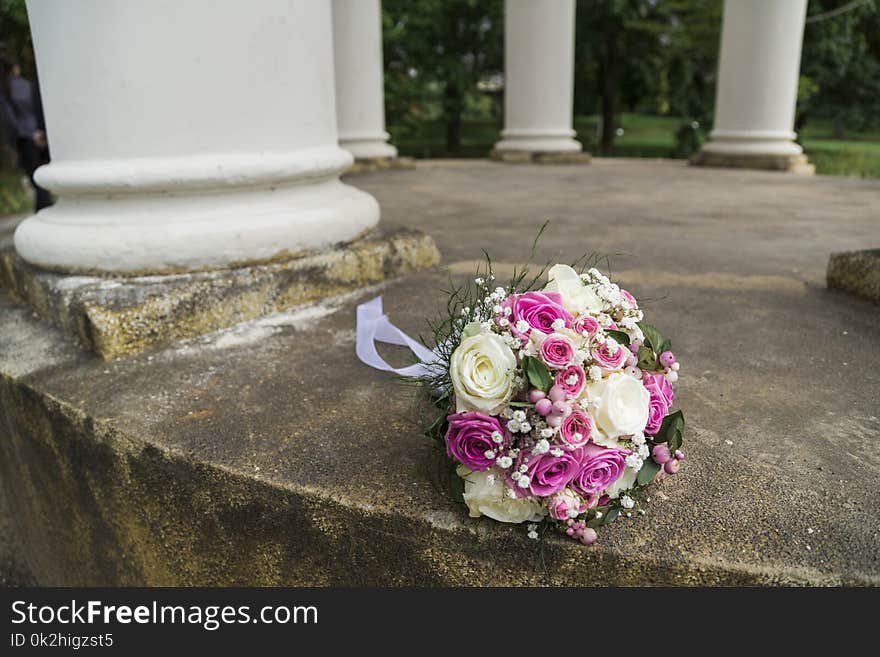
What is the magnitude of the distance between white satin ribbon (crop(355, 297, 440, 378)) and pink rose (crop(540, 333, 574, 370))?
116 centimetres

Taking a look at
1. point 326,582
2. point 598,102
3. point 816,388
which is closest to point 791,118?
point 816,388

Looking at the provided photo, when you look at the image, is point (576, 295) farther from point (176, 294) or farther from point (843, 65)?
point (843, 65)

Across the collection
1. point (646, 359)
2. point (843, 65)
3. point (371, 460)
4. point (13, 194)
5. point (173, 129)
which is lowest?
point (13, 194)

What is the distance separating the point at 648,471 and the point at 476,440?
2.06ft

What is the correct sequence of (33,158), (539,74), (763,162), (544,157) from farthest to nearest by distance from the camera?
(544,157) < (539,74) < (763,162) < (33,158)

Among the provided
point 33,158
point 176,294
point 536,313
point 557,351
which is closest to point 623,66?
point 33,158

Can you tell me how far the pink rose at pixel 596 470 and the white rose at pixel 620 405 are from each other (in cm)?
7

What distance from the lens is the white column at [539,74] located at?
50.4 feet

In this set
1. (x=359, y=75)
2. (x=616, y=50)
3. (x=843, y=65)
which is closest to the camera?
(x=359, y=75)

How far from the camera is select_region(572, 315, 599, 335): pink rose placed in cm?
242

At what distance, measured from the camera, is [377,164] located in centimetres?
1424

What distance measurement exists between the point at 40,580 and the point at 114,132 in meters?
2.69

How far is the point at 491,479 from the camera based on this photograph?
235 cm

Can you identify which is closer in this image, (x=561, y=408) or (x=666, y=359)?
(x=561, y=408)
